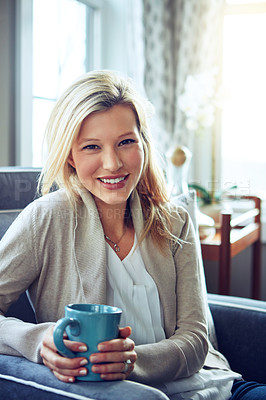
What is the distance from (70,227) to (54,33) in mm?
1330

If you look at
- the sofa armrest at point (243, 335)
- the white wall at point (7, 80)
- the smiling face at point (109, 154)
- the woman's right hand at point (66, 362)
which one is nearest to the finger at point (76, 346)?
→ the woman's right hand at point (66, 362)

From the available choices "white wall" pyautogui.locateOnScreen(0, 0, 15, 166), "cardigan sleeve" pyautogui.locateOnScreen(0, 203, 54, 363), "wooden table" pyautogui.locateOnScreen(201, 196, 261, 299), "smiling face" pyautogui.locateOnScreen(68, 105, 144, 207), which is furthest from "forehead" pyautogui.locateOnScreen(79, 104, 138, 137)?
"wooden table" pyautogui.locateOnScreen(201, 196, 261, 299)

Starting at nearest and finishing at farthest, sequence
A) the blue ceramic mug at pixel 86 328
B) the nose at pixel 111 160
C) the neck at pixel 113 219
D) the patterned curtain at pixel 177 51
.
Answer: the blue ceramic mug at pixel 86 328 → the nose at pixel 111 160 → the neck at pixel 113 219 → the patterned curtain at pixel 177 51

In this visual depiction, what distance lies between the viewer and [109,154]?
108cm

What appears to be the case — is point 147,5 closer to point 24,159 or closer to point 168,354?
point 24,159

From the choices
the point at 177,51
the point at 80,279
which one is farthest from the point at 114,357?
the point at 177,51

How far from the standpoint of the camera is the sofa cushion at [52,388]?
79cm

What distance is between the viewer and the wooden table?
201 cm

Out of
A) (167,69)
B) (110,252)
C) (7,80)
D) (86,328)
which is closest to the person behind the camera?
(86,328)

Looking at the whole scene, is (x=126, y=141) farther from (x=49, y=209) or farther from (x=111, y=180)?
(x=49, y=209)

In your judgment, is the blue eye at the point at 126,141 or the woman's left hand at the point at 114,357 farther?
the blue eye at the point at 126,141

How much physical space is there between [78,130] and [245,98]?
2.10 meters

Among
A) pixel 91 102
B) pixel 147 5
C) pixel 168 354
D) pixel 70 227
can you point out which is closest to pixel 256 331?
pixel 168 354

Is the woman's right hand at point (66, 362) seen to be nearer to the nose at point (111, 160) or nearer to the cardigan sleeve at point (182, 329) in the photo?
the cardigan sleeve at point (182, 329)
